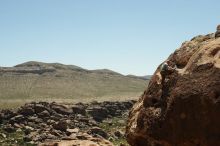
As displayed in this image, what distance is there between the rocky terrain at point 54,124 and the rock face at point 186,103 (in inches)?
709

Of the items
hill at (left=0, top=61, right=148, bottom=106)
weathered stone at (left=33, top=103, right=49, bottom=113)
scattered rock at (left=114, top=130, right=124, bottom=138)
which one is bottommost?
scattered rock at (left=114, top=130, right=124, bottom=138)

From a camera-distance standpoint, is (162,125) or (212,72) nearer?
(212,72)

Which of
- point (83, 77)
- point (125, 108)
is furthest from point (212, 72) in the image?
point (83, 77)

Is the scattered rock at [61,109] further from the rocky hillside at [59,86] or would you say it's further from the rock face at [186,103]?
the rocky hillside at [59,86]

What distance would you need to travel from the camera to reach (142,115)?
35.9 ft

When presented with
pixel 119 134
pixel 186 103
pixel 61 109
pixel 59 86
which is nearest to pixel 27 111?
pixel 61 109

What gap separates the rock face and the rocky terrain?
59.1 ft

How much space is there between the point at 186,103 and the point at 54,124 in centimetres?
3067

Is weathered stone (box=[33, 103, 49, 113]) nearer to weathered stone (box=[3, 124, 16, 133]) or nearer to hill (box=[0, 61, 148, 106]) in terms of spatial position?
weathered stone (box=[3, 124, 16, 133])

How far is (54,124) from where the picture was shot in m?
39.0

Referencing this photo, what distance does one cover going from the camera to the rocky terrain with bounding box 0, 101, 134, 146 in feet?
115

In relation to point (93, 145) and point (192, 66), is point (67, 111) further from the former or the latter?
point (192, 66)

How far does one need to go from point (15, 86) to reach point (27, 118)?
7729 cm

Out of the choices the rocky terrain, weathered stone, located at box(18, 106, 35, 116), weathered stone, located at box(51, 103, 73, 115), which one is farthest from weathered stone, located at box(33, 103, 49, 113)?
weathered stone, located at box(51, 103, 73, 115)
